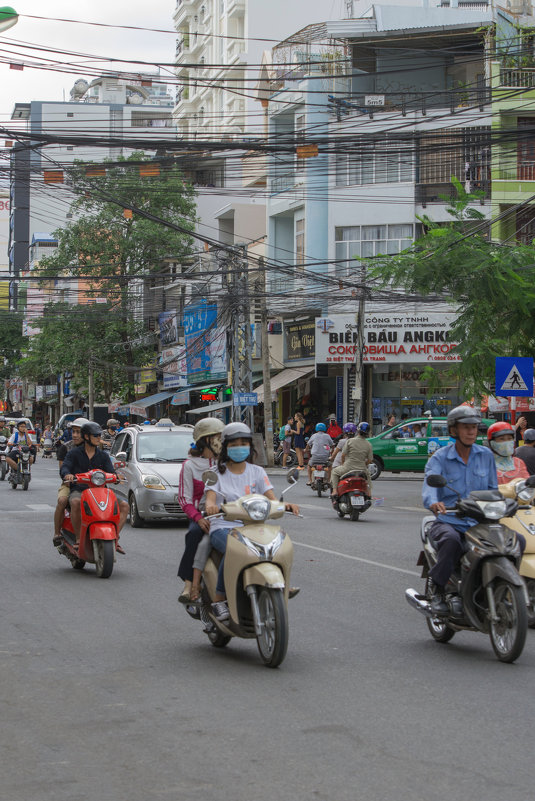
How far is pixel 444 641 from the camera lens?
8.54 meters

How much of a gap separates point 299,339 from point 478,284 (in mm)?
23601

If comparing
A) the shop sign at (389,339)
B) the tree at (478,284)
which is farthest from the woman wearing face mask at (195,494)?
the shop sign at (389,339)

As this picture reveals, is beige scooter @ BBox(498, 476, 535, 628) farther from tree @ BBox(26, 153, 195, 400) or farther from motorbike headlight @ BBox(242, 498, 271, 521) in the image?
tree @ BBox(26, 153, 195, 400)

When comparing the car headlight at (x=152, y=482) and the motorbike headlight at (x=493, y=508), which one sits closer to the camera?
the motorbike headlight at (x=493, y=508)

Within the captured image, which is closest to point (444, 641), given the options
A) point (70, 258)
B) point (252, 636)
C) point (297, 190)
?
point (252, 636)

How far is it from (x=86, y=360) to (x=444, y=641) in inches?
2101

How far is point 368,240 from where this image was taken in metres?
44.0

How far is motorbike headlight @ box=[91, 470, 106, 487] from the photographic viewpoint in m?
12.6

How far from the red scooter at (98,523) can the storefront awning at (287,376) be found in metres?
32.4

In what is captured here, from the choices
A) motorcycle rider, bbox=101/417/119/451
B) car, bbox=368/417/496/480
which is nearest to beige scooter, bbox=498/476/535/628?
motorcycle rider, bbox=101/417/119/451

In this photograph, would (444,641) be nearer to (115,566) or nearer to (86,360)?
(115,566)

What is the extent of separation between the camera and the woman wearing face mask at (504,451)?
10.3 meters

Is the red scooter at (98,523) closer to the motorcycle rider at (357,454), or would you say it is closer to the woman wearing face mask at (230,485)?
the woman wearing face mask at (230,485)

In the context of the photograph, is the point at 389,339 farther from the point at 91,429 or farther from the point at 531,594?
the point at 531,594
